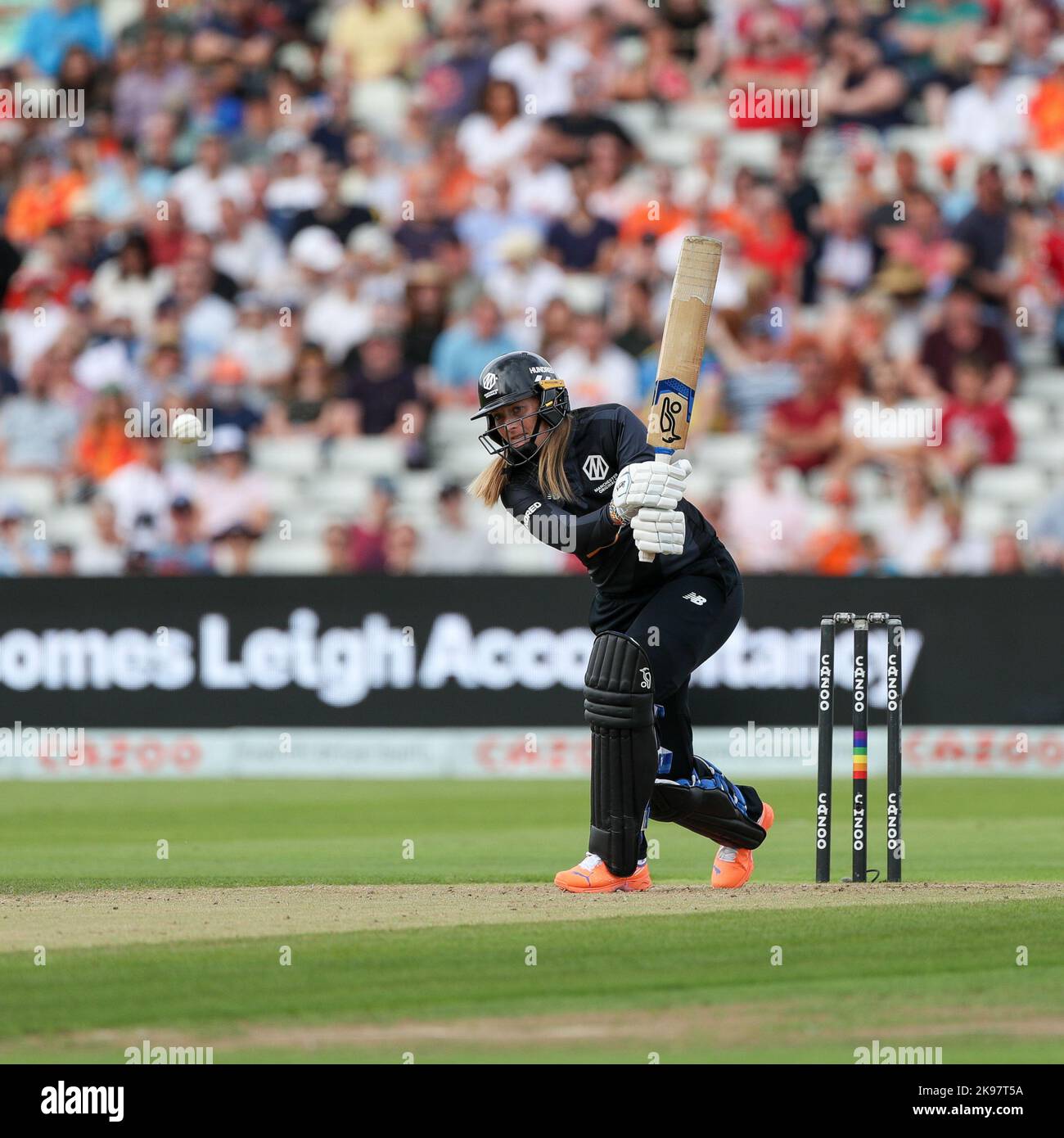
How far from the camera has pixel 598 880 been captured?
763 centimetres

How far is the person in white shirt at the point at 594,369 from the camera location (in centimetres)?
1523

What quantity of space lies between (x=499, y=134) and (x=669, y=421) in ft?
34.0

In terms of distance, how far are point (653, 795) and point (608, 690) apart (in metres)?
0.53

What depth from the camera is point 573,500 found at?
7.57 meters

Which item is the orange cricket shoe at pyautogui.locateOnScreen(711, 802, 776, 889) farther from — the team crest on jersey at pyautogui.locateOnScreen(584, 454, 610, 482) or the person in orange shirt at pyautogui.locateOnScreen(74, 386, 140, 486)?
the person in orange shirt at pyautogui.locateOnScreen(74, 386, 140, 486)

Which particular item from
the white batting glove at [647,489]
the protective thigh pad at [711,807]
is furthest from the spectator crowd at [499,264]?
the white batting glove at [647,489]

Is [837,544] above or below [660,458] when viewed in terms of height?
below

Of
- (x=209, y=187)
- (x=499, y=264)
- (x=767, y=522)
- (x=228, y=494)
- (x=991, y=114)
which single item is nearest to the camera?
(x=767, y=522)

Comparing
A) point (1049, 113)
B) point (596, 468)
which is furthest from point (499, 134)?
point (596, 468)

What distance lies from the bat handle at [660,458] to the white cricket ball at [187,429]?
8595mm

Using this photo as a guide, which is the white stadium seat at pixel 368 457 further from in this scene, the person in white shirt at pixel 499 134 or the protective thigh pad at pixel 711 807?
the protective thigh pad at pixel 711 807

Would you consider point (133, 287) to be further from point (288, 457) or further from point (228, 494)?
point (228, 494)

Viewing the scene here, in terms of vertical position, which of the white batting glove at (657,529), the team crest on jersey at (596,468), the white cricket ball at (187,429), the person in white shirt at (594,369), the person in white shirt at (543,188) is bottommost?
the white batting glove at (657,529)
